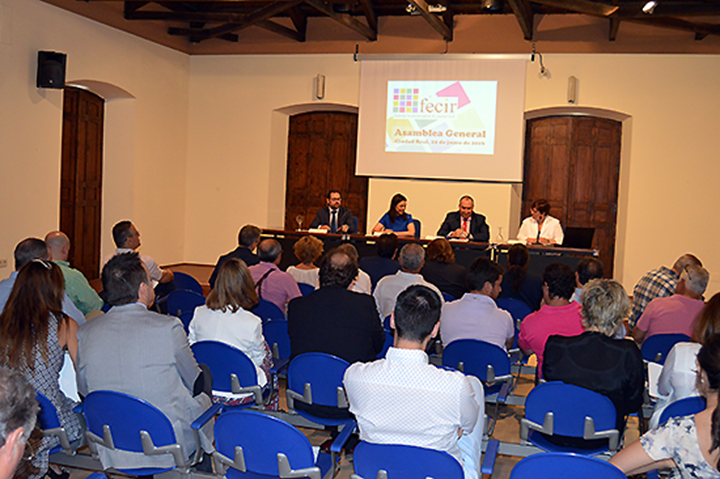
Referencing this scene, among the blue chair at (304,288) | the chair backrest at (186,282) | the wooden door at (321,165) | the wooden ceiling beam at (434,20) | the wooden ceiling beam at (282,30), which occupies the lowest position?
the chair backrest at (186,282)

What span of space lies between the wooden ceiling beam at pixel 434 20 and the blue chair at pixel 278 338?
5025 millimetres

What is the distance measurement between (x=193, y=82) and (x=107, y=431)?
9034 millimetres

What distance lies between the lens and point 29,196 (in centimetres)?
768

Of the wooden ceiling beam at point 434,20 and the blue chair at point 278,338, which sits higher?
the wooden ceiling beam at point 434,20

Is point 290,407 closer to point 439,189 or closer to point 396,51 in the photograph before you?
point 439,189

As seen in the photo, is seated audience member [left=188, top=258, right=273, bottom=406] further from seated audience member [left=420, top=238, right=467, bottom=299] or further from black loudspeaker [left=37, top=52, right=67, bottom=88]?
black loudspeaker [left=37, top=52, right=67, bottom=88]

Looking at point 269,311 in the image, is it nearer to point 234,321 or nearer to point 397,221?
point 234,321

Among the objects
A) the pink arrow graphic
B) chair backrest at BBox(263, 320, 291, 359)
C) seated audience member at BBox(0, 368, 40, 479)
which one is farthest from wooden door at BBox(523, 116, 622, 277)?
seated audience member at BBox(0, 368, 40, 479)

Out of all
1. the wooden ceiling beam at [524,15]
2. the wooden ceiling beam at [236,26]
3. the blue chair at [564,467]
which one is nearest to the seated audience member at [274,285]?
the blue chair at [564,467]

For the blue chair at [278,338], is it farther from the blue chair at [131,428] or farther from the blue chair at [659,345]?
the blue chair at [659,345]

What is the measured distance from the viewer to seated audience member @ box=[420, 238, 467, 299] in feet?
17.4

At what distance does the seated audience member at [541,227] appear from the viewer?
26.0 feet

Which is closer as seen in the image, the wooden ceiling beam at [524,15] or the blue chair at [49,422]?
the blue chair at [49,422]

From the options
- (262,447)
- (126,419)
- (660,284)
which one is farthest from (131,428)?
(660,284)
